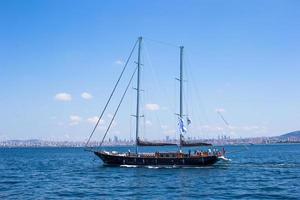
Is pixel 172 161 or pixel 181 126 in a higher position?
pixel 181 126

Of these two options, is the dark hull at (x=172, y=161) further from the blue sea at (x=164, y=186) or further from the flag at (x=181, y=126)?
the blue sea at (x=164, y=186)

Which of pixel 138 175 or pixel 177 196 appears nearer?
pixel 177 196

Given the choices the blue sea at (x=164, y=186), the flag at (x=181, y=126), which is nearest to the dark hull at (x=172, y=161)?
the flag at (x=181, y=126)

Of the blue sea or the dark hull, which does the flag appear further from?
the blue sea

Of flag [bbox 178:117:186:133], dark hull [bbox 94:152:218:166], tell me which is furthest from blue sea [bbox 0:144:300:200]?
flag [bbox 178:117:186:133]

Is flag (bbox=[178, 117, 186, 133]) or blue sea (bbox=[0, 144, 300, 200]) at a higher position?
flag (bbox=[178, 117, 186, 133])

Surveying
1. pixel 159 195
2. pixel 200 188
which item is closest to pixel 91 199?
pixel 159 195

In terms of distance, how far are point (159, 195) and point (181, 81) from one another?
1404 inches

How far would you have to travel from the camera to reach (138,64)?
7781 centimetres

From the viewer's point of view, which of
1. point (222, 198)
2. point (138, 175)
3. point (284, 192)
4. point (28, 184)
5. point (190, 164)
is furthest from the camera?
point (190, 164)

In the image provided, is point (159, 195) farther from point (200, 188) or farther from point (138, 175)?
point (138, 175)

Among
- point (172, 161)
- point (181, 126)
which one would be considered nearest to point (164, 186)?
point (172, 161)

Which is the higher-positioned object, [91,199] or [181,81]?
[181,81]

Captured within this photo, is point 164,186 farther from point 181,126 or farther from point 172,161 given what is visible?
point 181,126
